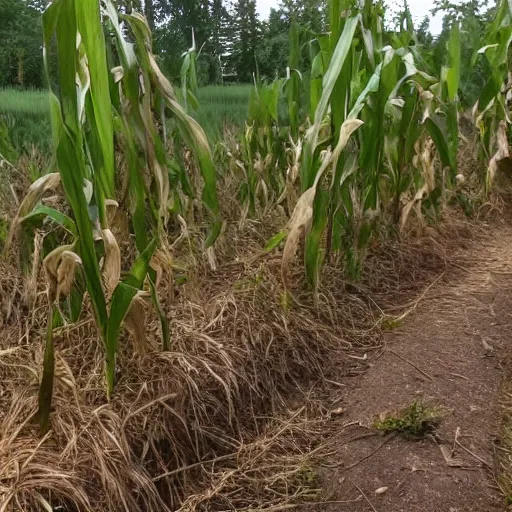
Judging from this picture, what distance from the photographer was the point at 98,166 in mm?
1108

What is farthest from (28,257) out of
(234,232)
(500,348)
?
(500,348)

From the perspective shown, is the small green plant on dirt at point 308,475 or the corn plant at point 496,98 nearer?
the small green plant on dirt at point 308,475

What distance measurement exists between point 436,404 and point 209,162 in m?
0.68

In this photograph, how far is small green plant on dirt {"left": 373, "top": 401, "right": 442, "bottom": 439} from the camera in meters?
1.15

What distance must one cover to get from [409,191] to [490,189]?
24.6 inches

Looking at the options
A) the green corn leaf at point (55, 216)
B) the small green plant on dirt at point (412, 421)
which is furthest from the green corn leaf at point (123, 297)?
the small green plant on dirt at point (412, 421)

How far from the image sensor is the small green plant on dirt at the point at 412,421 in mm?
1149

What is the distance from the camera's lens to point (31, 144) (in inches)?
86.0

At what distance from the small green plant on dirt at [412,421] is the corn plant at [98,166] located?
18.4 inches

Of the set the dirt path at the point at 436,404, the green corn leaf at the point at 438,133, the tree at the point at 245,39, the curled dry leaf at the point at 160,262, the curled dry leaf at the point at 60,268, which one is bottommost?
the dirt path at the point at 436,404

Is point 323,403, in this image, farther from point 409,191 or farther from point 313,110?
point 409,191

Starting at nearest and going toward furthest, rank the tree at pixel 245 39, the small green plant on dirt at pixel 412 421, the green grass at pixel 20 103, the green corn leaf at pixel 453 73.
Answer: the small green plant on dirt at pixel 412 421 < the green corn leaf at pixel 453 73 < the green grass at pixel 20 103 < the tree at pixel 245 39

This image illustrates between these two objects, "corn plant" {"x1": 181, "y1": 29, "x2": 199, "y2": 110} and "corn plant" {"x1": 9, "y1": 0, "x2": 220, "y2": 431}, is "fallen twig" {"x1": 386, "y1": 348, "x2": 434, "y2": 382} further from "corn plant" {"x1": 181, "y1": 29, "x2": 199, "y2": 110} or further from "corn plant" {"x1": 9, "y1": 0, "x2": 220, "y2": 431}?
"corn plant" {"x1": 181, "y1": 29, "x2": 199, "y2": 110}

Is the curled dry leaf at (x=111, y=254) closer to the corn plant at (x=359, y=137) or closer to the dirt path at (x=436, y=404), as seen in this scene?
the corn plant at (x=359, y=137)
